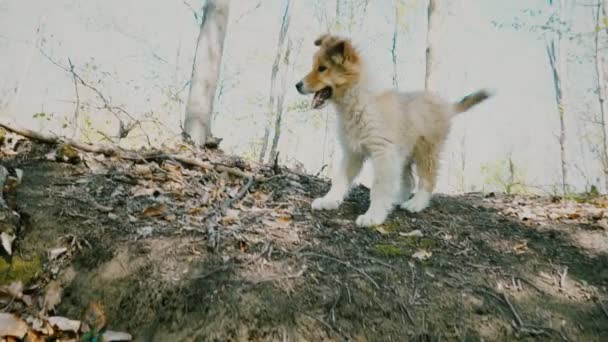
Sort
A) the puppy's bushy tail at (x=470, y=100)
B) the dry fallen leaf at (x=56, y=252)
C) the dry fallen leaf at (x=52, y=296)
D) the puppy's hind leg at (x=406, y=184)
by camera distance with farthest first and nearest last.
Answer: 1. the puppy's hind leg at (x=406, y=184)
2. the puppy's bushy tail at (x=470, y=100)
3. the dry fallen leaf at (x=56, y=252)
4. the dry fallen leaf at (x=52, y=296)

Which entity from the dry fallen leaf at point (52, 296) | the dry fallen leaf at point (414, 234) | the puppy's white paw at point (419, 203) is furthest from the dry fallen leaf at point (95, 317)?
the puppy's white paw at point (419, 203)

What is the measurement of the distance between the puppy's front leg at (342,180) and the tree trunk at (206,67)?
10.4 feet

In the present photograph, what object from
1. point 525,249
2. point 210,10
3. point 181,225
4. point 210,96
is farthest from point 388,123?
point 210,10

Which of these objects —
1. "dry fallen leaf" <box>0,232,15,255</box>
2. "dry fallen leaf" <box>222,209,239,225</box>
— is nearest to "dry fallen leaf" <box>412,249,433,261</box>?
"dry fallen leaf" <box>222,209,239,225</box>

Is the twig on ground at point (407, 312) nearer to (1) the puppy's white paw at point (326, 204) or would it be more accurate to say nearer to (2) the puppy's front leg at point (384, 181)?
(2) the puppy's front leg at point (384, 181)

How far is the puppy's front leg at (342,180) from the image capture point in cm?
395

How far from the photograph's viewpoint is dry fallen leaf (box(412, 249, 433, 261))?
2.95m

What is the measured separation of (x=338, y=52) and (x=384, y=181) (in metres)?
1.39

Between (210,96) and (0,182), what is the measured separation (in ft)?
13.6

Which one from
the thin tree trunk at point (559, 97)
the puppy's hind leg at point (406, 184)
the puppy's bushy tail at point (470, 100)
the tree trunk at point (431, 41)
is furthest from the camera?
the thin tree trunk at point (559, 97)

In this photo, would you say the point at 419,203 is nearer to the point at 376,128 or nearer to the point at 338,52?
the point at 376,128

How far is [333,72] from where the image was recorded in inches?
166

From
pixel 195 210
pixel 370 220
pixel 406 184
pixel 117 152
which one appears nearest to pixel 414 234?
pixel 370 220

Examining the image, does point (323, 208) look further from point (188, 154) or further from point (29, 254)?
point (29, 254)
